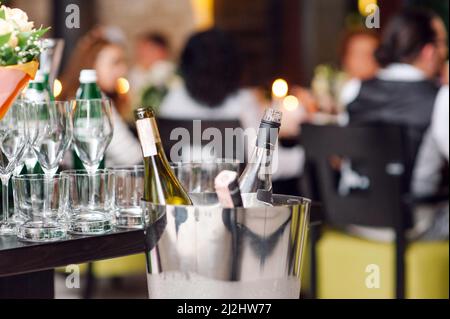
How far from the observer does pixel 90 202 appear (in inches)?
45.5

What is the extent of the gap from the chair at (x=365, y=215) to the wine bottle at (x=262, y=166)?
140 cm

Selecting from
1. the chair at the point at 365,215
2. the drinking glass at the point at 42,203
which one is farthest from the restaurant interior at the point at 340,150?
the drinking glass at the point at 42,203

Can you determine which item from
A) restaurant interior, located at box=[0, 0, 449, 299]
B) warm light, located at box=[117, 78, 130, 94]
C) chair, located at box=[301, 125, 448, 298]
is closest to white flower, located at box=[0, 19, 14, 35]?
restaurant interior, located at box=[0, 0, 449, 299]

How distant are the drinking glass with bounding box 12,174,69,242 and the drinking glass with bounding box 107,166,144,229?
→ 0.31 ft

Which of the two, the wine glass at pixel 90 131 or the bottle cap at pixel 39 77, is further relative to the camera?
the bottle cap at pixel 39 77

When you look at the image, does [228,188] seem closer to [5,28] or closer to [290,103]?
A: [5,28]

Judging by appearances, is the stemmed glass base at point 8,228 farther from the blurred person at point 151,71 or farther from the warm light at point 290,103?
the blurred person at point 151,71

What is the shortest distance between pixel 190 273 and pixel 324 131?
1836mm

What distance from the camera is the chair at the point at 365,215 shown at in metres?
2.57

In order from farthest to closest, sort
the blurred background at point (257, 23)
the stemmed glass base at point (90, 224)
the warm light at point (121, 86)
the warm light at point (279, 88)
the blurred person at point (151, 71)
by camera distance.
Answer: the blurred background at point (257, 23) → the blurred person at point (151, 71) → the warm light at point (121, 86) → the warm light at point (279, 88) → the stemmed glass base at point (90, 224)

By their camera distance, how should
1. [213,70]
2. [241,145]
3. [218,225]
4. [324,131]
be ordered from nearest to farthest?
[218,225]
[324,131]
[241,145]
[213,70]
